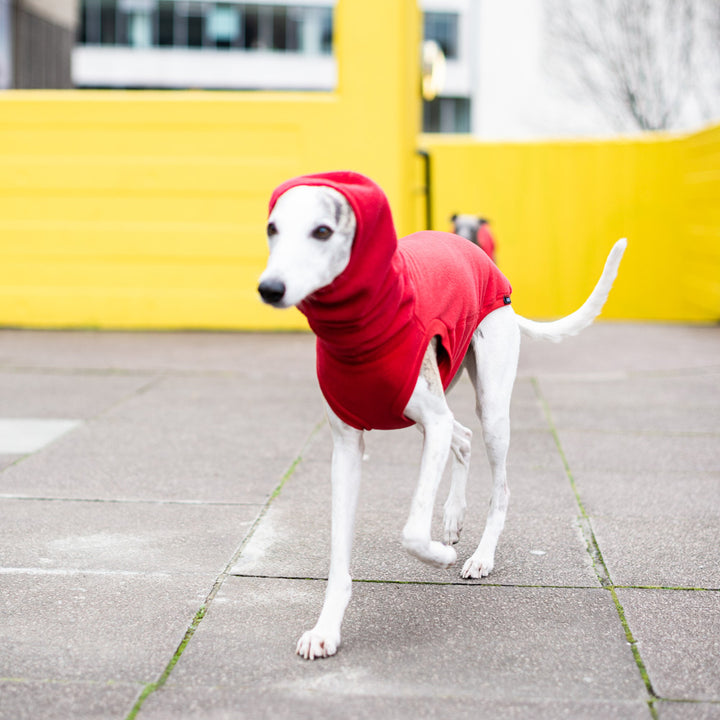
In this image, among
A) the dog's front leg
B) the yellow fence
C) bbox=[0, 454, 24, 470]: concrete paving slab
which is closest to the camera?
the dog's front leg

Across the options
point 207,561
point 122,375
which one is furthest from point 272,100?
point 207,561

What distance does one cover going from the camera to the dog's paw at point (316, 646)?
10.9ft

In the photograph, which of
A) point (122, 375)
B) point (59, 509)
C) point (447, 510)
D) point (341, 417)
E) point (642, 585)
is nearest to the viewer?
point (341, 417)

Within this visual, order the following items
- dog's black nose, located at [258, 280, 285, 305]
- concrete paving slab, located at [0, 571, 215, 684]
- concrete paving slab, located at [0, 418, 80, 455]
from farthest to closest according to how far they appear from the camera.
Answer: concrete paving slab, located at [0, 418, 80, 455] → concrete paving slab, located at [0, 571, 215, 684] → dog's black nose, located at [258, 280, 285, 305]

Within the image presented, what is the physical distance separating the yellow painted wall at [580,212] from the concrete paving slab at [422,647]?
11487mm

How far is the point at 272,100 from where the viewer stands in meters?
11.4

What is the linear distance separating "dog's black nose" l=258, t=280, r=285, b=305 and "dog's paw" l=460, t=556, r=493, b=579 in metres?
1.73

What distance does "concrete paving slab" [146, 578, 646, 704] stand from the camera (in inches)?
122

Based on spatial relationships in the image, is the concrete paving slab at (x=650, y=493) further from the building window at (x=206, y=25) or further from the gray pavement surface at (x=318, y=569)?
the building window at (x=206, y=25)

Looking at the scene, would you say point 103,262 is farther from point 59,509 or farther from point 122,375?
point 59,509

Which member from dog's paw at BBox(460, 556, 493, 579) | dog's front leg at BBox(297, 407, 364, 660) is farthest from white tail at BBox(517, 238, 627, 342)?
dog's front leg at BBox(297, 407, 364, 660)

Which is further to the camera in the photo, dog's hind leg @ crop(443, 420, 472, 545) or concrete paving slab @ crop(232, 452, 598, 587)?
dog's hind leg @ crop(443, 420, 472, 545)

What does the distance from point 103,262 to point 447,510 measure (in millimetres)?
8231

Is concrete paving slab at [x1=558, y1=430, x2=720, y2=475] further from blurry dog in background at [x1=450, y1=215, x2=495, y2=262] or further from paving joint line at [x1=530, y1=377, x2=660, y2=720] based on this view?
blurry dog in background at [x1=450, y1=215, x2=495, y2=262]
